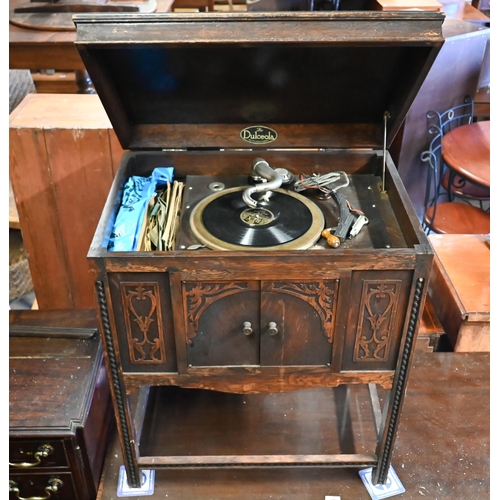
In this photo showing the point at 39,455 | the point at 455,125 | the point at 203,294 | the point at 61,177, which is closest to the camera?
the point at 203,294

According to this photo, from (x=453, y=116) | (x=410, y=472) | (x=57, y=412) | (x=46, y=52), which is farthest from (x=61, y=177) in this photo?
(x=453, y=116)

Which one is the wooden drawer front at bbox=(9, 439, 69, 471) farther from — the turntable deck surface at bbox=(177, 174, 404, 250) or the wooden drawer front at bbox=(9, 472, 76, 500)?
the turntable deck surface at bbox=(177, 174, 404, 250)

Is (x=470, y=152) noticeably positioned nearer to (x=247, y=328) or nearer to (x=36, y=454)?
(x=247, y=328)

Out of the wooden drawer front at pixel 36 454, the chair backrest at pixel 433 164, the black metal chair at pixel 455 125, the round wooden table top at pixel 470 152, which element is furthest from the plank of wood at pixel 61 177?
the black metal chair at pixel 455 125

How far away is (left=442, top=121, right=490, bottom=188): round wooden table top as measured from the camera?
8.01ft

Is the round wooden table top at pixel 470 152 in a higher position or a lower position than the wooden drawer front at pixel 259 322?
lower

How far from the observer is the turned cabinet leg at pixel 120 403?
1213 millimetres

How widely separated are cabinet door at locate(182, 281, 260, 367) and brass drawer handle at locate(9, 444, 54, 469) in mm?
523

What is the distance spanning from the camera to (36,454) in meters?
1.51

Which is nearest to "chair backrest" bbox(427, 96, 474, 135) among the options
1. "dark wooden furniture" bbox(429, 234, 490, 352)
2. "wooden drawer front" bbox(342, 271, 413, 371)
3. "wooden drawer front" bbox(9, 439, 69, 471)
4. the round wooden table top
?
the round wooden table top

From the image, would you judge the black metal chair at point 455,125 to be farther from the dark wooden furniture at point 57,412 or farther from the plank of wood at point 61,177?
the dark wooden furniture at point 57,412

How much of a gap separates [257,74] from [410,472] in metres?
1.17

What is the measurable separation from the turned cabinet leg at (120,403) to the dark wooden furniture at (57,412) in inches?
5.5
